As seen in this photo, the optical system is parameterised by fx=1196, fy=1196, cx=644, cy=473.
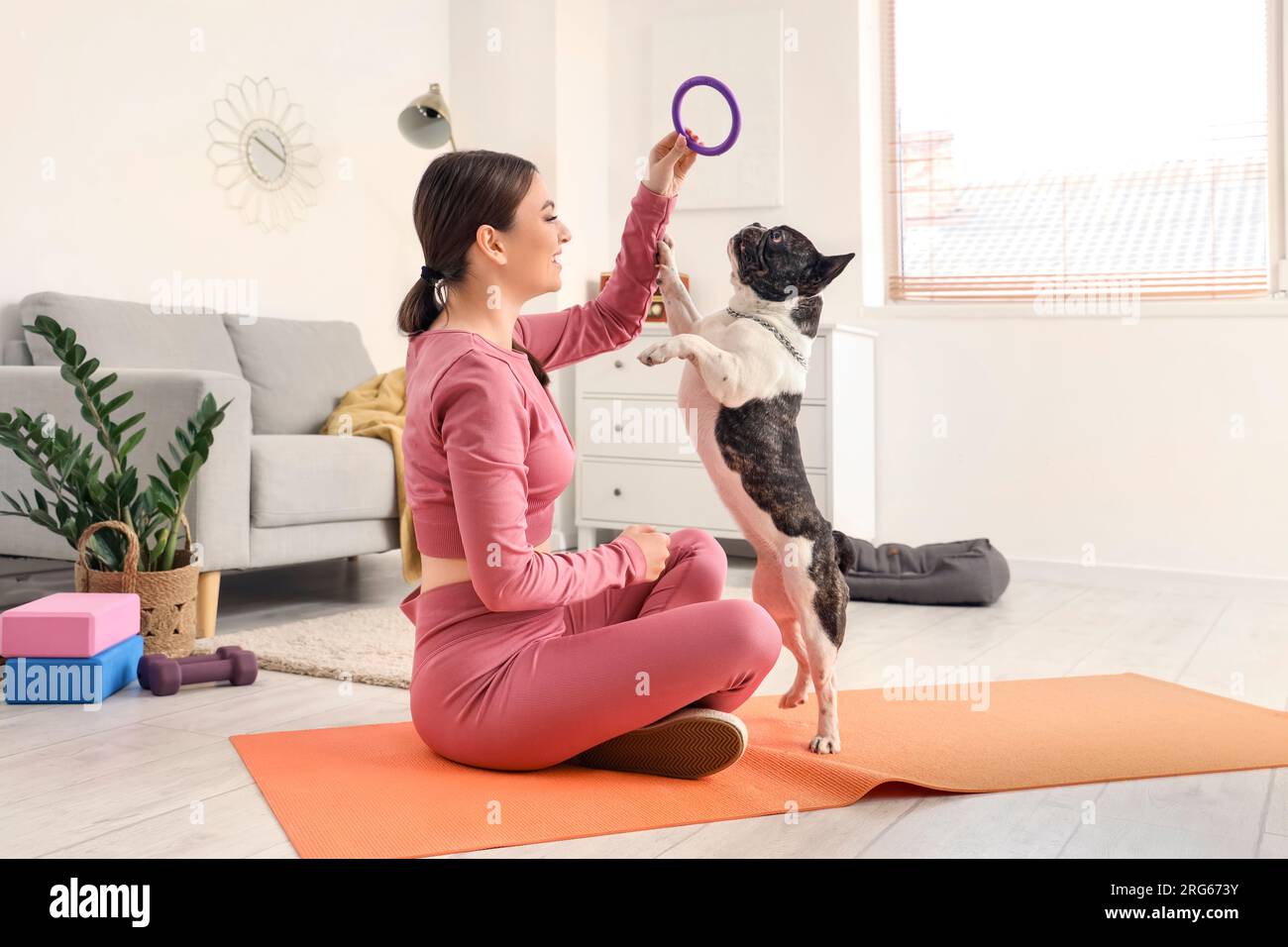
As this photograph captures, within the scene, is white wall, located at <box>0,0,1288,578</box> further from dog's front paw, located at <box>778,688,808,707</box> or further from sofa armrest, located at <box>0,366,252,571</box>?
dog's front paw, located at <box>778,688,808,707</box>

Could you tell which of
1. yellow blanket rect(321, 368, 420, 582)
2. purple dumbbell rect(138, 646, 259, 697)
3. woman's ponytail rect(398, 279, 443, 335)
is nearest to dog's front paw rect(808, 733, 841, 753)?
woman's ponytail rect(398, 279, 443, 335)

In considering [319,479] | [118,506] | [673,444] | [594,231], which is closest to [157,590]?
[118,506]

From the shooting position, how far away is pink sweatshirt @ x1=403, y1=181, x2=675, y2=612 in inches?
63.1

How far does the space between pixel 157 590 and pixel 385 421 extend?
4.00 ft

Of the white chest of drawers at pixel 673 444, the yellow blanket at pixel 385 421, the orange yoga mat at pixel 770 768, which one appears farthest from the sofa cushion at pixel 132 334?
the orange yoga mat at pixel 770 768

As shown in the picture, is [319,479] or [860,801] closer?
[860,801]

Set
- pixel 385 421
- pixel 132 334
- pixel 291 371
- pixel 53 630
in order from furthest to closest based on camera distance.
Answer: pixel 291 371 < pixel 385 421 < pixel 132 334 < pixel 53 630

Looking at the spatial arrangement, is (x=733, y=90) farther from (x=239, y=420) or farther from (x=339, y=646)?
(x=339, y=646)

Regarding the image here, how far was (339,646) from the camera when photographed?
113 inches

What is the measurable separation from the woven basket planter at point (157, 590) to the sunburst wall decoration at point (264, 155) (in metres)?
1.92

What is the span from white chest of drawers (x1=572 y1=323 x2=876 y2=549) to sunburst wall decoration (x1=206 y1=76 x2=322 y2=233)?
48.8 inches

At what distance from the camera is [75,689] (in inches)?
93.0

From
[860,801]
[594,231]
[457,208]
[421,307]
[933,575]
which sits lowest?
[860,801]

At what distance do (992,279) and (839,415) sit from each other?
2.93ft
